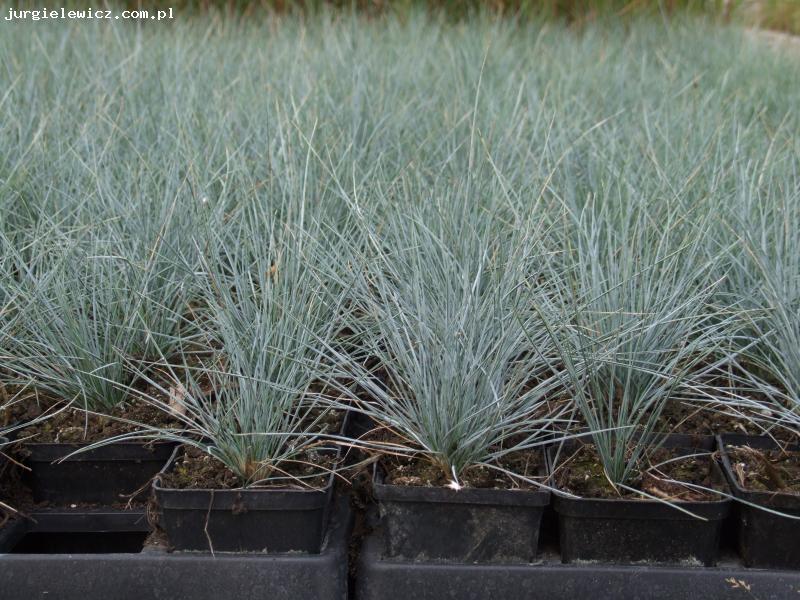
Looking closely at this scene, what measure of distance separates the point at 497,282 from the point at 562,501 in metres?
0.43

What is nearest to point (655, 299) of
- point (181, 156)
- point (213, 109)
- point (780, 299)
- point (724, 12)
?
point (780, 299)

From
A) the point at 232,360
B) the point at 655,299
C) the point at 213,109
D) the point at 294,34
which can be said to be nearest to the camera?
the point at 232,360

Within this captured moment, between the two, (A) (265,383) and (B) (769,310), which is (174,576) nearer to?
(A) (265,383)

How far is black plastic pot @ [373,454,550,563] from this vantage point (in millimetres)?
1467

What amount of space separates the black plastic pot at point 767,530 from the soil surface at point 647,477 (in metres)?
0.06

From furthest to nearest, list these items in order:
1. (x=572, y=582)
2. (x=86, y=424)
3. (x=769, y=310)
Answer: (x=769, y=310)
(x=86, y=424)
(x=572, y=582)

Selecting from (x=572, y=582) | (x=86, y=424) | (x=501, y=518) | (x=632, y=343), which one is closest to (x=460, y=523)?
(x=501, y=518)

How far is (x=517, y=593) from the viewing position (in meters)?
1.50

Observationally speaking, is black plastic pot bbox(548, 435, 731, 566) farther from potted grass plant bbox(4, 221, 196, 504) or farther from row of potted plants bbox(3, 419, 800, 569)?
potted grass plant bbox(4, 221, 196, 504)

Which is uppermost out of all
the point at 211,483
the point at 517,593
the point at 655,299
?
the point at 655,299

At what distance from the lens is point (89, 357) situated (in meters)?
1.75

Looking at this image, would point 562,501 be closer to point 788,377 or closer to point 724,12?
point 788,377

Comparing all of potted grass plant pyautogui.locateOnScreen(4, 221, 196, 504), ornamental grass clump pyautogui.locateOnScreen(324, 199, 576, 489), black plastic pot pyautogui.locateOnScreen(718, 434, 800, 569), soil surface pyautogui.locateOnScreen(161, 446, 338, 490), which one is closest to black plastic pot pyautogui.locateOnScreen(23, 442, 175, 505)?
potted grass plant pyautogui.locateOnScreen(4, 221, 196, 504)

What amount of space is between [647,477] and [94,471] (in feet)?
3.39
